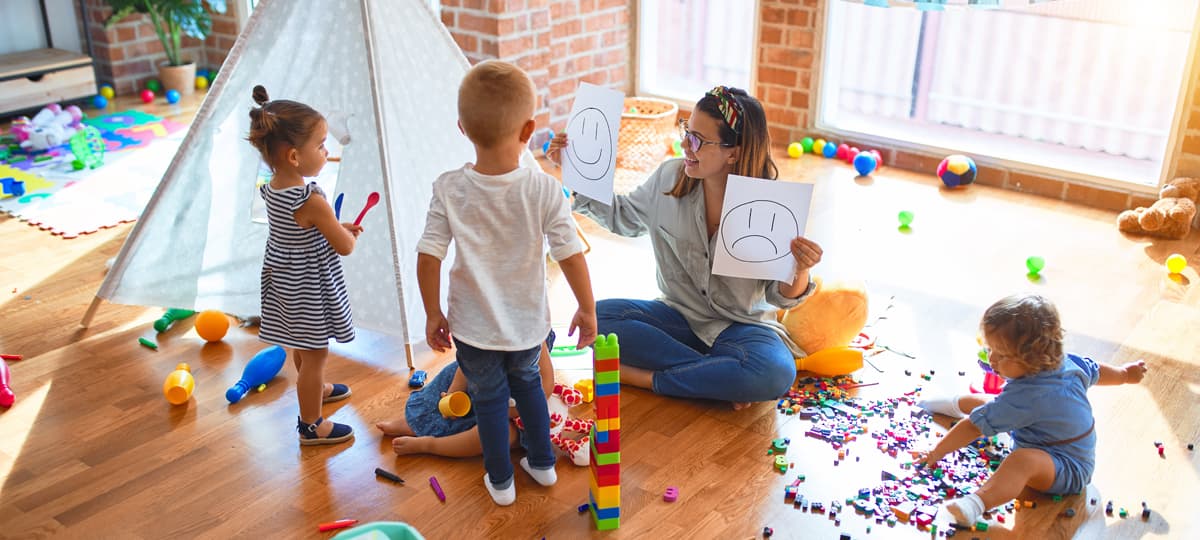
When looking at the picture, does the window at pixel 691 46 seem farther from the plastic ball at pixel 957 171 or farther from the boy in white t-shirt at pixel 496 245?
the boy in white t-shirt at pixel 496 245

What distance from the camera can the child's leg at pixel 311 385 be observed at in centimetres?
217

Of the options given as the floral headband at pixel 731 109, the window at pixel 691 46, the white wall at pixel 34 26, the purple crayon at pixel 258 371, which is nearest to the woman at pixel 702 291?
the floral headband at pixel 731 109

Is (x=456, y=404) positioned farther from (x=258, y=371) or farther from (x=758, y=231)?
(x=758, y=231)

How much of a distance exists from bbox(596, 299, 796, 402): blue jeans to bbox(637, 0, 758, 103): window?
2.34 m

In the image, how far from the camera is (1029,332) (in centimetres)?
190

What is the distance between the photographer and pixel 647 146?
13.3 ft

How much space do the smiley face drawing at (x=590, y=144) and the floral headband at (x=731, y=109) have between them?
241 millimetres

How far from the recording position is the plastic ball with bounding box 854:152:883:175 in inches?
156

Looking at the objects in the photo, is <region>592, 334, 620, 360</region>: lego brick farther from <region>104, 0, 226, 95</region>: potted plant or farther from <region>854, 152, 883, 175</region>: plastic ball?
<region>104, 0, 226, 95</region>: potted plant

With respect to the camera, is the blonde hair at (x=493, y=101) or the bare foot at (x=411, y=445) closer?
the blonde hair at (x=493, y=101)

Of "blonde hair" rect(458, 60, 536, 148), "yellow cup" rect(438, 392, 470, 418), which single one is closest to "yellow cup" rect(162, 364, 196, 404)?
"yellow cup" rect(438, 392, 470, 418)

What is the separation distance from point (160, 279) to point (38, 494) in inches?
32.2

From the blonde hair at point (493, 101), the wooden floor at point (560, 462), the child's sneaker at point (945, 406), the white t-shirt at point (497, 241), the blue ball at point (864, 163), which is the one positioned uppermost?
the blonde hair at point (493, 101)

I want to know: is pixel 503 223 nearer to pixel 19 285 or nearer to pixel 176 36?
pixel 19 285
